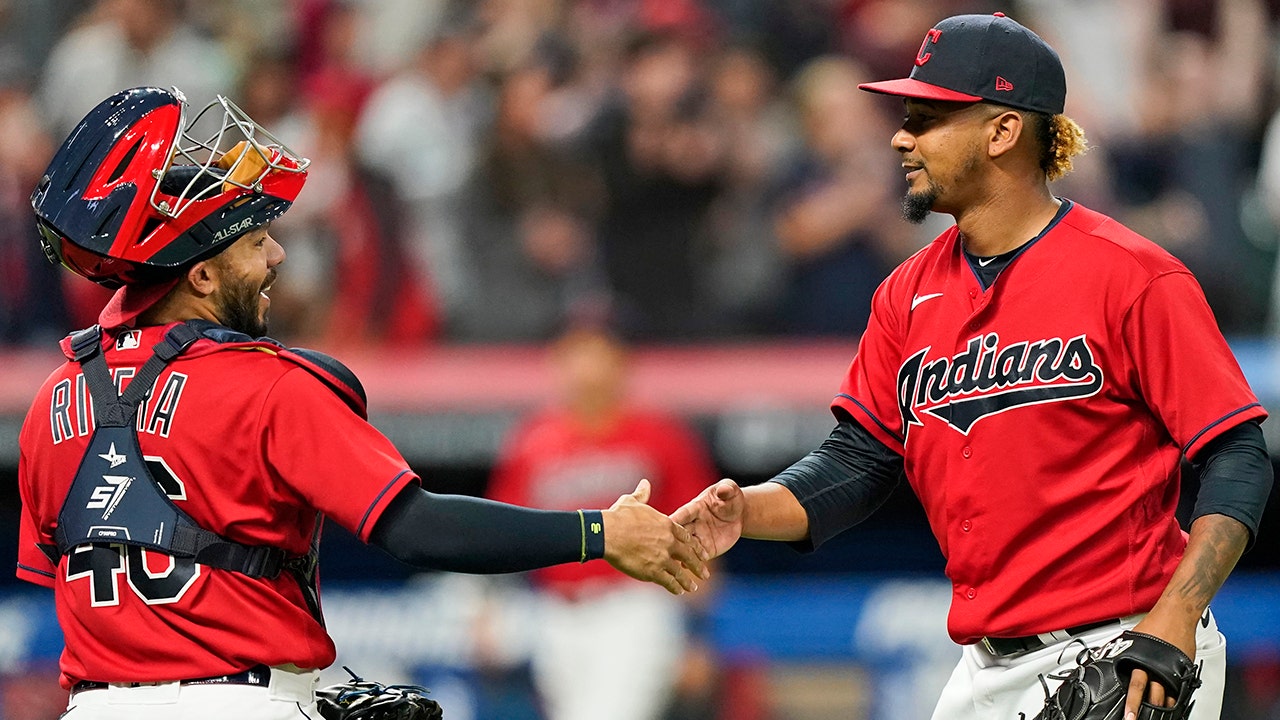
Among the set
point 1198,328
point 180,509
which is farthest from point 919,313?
point 180,509

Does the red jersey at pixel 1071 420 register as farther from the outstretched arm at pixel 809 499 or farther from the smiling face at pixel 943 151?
the outstretched arm at pixel 809 499

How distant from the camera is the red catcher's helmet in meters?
2.96

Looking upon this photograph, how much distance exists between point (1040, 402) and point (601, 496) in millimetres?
4533

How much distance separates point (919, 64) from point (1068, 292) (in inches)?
24.6

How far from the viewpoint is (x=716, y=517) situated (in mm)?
→ 3635

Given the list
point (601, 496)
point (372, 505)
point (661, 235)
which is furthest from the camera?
point (661, 235)

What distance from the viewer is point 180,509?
2.87 m

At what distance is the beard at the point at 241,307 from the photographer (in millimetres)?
3094

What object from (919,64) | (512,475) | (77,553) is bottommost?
(512,475)

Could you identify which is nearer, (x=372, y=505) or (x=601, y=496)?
(x=372, y=505)

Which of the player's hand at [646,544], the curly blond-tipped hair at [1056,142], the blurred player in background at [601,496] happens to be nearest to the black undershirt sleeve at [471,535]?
the player's hand at [646,544]

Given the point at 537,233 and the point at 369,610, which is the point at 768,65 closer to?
the point at 537,233

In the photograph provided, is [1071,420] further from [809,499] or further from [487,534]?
[487,534]

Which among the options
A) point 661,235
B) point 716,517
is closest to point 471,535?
point 716,517
